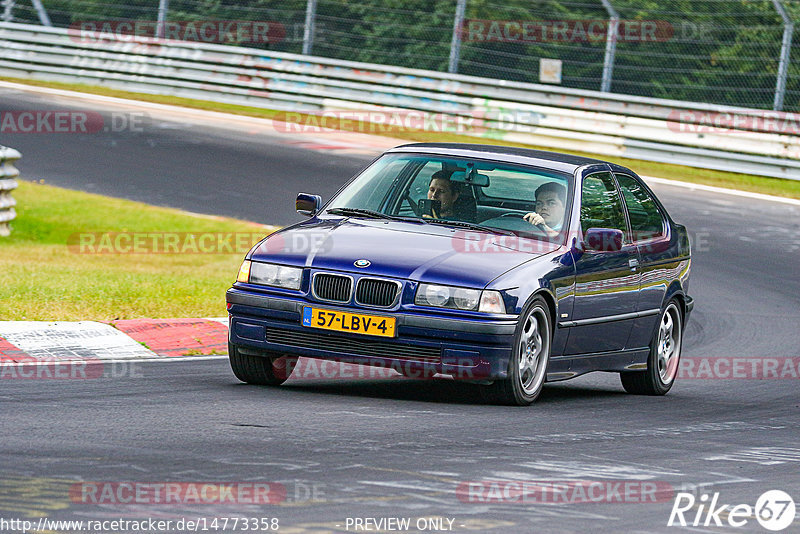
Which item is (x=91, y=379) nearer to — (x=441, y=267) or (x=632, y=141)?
(x=441, y=267)

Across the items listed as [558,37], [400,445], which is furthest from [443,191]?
[558,37]

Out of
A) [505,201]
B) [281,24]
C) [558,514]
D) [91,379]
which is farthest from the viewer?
[281,24]

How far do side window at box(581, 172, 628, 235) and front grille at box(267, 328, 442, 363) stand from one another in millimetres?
1725

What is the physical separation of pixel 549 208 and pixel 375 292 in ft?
5.43

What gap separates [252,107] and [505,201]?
60.2 feet

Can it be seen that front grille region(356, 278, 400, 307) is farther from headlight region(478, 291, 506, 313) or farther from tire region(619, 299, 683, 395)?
tire region(619, 299, 683, 395)

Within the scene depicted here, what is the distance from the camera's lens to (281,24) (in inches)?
1049

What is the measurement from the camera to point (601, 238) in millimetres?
8953

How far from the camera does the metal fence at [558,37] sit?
21953 mm

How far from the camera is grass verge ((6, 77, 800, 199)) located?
22.4 meters

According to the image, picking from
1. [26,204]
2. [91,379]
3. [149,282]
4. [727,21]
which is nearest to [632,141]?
[727,21]

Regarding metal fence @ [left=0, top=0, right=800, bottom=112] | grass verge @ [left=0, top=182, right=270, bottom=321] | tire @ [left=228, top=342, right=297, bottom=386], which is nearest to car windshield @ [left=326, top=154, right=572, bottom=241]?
tire @ [left=228, top=342, right=297, bottom=386]

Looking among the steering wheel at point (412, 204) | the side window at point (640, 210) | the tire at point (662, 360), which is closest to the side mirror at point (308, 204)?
the steering wheel at point (412, 204)

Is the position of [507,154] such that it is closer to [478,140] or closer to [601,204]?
[601,204]
